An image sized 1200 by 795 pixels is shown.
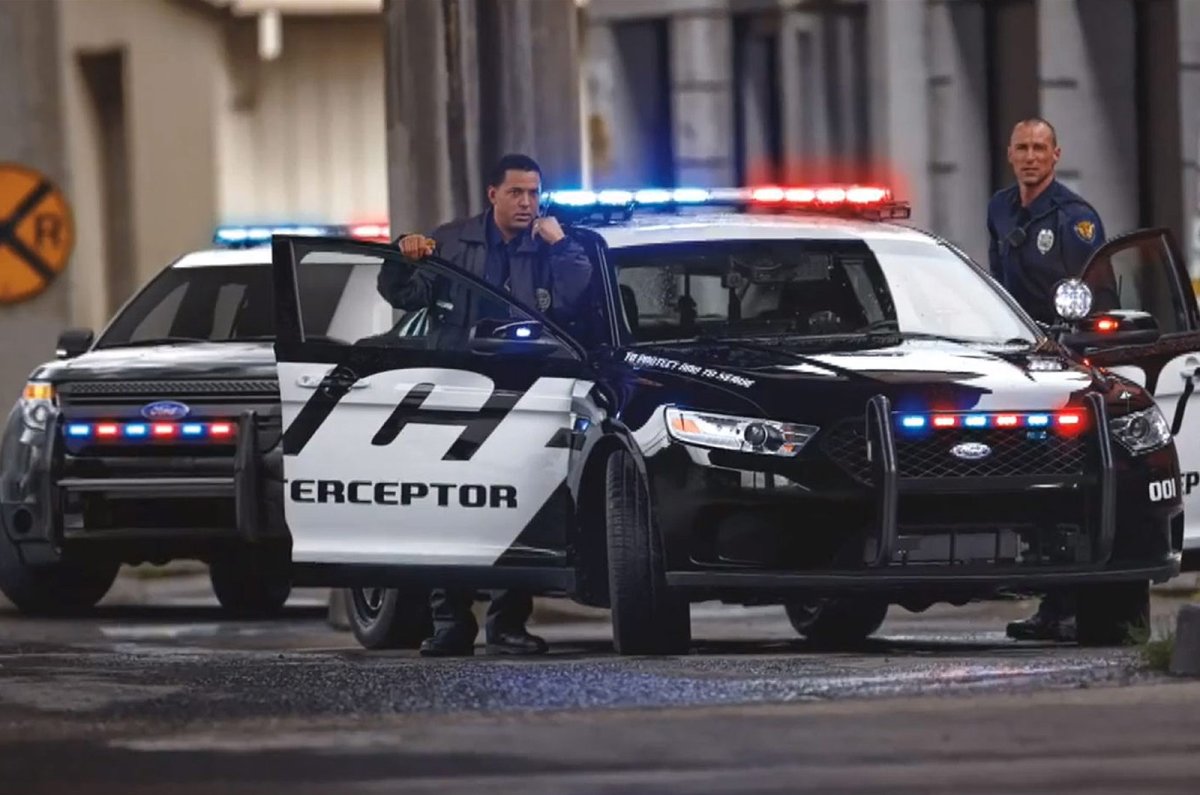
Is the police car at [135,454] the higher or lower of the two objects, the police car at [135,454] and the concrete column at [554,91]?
the lower

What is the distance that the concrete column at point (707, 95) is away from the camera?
3200cm

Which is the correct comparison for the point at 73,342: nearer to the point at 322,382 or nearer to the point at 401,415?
the point at 322,382

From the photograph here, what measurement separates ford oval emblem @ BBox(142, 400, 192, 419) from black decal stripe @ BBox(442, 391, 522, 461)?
2808 millimetres

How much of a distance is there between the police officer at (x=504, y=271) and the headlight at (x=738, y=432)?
130 centimetres

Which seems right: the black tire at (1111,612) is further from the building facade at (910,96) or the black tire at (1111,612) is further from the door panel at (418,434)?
the building facade at (910,96)

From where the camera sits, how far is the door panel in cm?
1265

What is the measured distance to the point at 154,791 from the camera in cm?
875

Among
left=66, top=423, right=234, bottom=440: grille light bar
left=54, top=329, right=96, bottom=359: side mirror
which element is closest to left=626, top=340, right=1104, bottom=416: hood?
left=66, top=423, right=234, bottom=440: grille light bar

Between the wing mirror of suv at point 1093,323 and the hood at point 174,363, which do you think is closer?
the wing mirror of suv at point 1093,323

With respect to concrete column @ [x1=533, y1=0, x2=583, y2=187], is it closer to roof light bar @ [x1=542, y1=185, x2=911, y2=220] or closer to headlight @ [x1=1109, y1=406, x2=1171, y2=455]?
roof light bar @ [x1=542, y1=185, x2=911, y2=220]

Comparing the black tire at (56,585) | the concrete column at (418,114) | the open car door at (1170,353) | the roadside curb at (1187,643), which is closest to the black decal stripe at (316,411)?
the open car door at (1170,353)

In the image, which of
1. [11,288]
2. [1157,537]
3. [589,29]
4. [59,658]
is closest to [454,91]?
[11,288]

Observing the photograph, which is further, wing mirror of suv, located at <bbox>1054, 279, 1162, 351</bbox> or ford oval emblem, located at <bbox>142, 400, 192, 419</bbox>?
ford oval emblem, located at <bbox>142, 400, 192, 419</bbox>

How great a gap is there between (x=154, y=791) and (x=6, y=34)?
12664 millimetres
